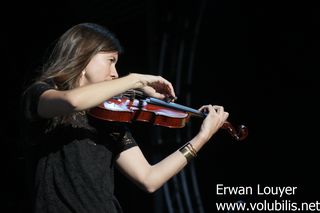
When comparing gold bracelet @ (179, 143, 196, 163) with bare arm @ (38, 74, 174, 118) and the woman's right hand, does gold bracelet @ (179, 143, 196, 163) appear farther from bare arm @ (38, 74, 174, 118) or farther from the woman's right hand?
bare arm @ (38, 74, 174, 118)

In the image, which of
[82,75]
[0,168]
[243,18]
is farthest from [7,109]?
[243,18]

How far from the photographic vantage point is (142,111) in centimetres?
205

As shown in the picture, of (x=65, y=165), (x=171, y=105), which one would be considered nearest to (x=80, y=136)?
(x=65, y=165)

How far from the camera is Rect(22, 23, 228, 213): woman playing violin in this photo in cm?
161

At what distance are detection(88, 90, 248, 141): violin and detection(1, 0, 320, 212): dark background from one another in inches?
56.7

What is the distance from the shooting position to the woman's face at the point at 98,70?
5.99 feet

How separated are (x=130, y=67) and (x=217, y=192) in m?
1.23

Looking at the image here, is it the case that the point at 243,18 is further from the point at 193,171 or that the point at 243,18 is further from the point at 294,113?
the point at 193,171

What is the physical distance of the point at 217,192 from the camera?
13.0ft

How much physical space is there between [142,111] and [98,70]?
0.31 metres

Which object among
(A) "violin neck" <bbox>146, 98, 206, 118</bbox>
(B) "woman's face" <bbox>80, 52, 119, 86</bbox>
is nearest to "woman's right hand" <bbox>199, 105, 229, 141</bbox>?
(A) "violin neck" <bbox>146, 98, 206, 118</bbox>

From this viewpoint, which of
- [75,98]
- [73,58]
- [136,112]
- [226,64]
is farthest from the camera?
[226,64]

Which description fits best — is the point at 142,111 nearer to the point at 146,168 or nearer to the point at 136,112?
the point at 136,112

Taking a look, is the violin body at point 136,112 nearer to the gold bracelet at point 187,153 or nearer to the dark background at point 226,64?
the gold bracelet at point 187,153
